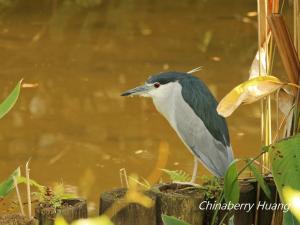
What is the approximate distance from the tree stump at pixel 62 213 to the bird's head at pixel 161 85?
0.42m

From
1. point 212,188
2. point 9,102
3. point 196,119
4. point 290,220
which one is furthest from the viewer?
point 196,119

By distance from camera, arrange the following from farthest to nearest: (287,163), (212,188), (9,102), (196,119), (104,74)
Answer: (104,74)
(196,119)
(212,188)
(9,102)
(287,163)

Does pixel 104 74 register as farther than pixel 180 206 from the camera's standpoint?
Yes

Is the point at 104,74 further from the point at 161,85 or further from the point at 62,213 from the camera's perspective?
the point at 62,213

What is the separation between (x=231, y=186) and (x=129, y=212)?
0.28 metres

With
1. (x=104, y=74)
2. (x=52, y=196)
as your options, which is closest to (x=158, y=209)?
(x=52, y=196)

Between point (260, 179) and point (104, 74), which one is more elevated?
point (260, 179)

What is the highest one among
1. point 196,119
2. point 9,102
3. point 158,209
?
point 9,102

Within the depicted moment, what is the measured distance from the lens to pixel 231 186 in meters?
2.24

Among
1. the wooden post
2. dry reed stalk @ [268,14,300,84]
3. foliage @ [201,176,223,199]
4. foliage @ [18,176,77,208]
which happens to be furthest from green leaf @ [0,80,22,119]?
A: dry reed stalk @ [268,14,300,84]

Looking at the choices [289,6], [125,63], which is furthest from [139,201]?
[289,6]

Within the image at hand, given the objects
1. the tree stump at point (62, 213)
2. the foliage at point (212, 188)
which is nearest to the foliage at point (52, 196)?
the tree stump at point (62, 213)

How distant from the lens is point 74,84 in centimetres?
554

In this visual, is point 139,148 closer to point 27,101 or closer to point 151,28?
Answer: point 27,101
